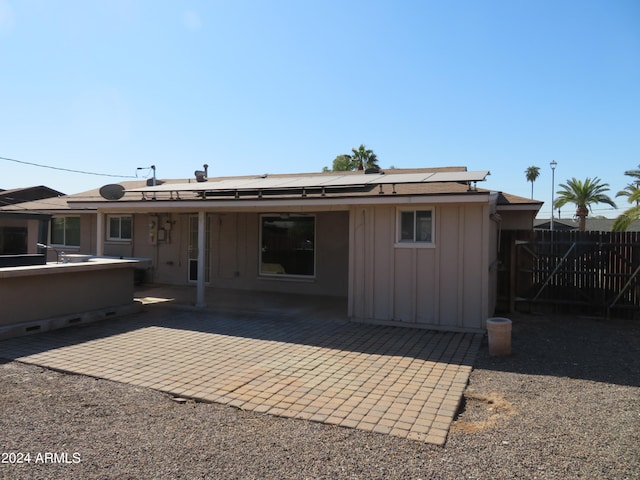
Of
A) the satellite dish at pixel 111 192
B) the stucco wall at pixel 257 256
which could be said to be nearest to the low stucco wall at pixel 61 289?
the satellite dish at pixel 111 192

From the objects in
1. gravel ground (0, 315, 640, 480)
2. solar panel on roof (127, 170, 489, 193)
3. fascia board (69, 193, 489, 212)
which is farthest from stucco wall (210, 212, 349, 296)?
gravel ground (0, 315, 640, 480)

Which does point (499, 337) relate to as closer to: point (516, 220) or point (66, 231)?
point (516, 220)

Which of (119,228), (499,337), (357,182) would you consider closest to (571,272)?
(499,337)

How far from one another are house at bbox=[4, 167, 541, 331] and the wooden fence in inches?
25.2

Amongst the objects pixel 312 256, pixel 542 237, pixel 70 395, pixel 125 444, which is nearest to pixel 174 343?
pixel 70 395

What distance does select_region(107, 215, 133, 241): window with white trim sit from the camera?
14922 millimetres

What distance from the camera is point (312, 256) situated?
41.2ft

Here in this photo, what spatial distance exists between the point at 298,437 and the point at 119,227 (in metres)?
13.0

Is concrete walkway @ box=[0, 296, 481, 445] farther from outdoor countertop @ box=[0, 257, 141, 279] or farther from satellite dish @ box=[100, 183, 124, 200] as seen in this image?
satellite dish @ box=[100, 183, 124, 200]

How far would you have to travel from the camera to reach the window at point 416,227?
27.5 ft

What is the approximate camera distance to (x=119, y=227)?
49.5 ft

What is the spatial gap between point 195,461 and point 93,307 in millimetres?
6367

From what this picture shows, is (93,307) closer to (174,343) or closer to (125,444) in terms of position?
(174,343)

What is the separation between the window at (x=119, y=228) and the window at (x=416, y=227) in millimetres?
9847
